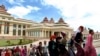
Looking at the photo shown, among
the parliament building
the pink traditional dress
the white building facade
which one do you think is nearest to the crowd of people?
the pink traditional dress

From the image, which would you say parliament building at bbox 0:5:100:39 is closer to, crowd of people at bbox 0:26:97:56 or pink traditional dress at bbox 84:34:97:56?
crowd of people at bbox 0:26:97:56

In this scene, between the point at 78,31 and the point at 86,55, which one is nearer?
the point at 86,55

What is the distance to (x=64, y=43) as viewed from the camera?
9055 millimetres

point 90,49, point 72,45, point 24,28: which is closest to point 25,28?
point 24,28

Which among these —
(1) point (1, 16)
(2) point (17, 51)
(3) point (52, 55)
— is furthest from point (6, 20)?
(3) point (52, 55)

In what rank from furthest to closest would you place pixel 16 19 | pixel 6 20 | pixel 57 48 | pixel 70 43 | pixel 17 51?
pixel 16 19, pixel 6 20, pixel 17 51, pixel 57 48, pixel 70 43

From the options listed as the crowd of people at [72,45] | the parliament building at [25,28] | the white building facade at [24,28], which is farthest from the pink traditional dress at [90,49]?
the white building facade at [24,28]

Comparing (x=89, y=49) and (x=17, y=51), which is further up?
(x=89, y=49)

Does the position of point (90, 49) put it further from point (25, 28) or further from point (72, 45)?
point (25, 28)

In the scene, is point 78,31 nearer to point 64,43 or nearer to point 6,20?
point 64,43

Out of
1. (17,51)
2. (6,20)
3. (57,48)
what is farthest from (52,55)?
(6,20)

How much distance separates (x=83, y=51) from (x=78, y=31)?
2.49 ft

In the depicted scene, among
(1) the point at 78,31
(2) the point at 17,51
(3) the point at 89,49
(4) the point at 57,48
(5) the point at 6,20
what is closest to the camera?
(3) the point at 89,49

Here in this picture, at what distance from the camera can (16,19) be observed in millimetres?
68000
